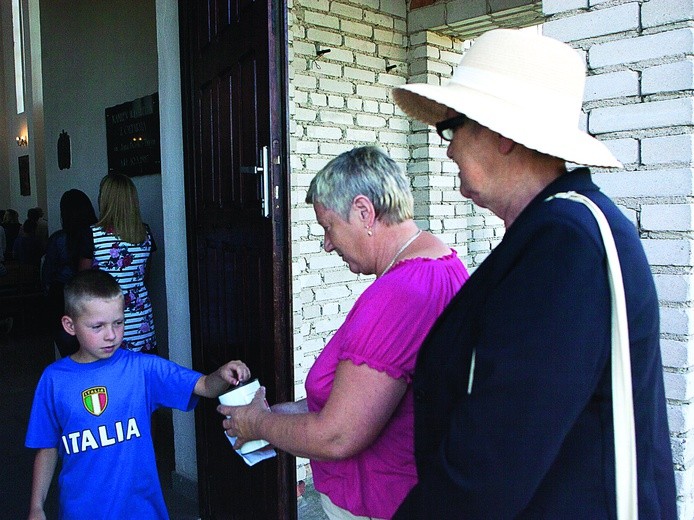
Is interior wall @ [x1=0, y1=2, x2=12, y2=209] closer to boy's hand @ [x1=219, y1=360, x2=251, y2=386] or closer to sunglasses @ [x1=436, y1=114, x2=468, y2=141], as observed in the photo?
boy's hand @ [x1=219, y1=360, x2=251, y2=386]

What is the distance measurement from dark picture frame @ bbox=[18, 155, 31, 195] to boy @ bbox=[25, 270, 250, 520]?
15.6 metres

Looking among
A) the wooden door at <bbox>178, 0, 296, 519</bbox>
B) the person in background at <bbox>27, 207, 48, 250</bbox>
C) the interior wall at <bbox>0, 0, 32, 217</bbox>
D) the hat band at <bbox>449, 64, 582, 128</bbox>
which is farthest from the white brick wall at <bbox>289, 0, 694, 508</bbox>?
the interior wall at <bbox>0, 0, 32, 217</bbox>

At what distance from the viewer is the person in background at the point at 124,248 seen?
4125 mm

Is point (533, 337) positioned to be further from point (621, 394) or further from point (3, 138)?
point (3, 138)

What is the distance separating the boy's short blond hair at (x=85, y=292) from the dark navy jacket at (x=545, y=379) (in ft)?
5.04

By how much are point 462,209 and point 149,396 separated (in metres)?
2.80

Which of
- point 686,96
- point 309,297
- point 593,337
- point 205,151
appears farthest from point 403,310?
point 309,297

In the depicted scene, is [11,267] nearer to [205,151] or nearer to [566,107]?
[205,151]

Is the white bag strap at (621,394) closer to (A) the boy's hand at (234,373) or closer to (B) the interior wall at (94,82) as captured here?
(A) the boy's hand at (234,373)

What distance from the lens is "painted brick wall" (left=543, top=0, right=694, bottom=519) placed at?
1.73 meters

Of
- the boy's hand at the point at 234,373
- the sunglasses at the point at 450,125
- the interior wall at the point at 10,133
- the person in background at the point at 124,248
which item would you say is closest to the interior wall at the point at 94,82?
the person in background at the point at 124,248

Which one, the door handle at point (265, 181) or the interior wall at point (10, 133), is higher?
the interior wall at point (10, 133)

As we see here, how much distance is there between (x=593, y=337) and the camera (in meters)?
0.96

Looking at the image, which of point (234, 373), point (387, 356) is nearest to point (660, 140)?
point (387, 356)
